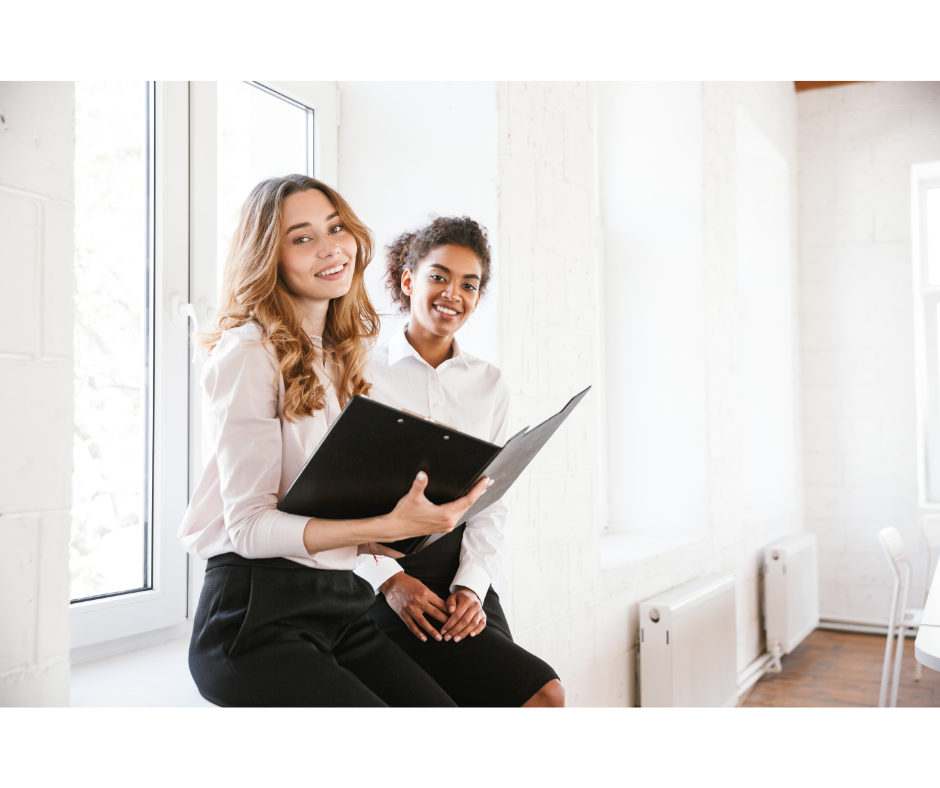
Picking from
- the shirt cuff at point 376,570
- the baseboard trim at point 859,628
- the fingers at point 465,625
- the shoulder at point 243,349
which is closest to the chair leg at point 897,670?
the baseboard trim at point 859,628

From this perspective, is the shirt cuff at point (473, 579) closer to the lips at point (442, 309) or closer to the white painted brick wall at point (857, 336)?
the lips at point (442, 309)

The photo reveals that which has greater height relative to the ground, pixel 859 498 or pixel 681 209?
pixel 681 209

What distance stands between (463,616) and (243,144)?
3.39 feet

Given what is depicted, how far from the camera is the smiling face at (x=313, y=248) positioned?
114cm

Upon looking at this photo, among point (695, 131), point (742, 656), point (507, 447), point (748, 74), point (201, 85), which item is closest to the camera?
point (507, 447)

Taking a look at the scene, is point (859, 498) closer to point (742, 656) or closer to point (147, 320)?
point (742, 656)

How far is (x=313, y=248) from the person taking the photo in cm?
115

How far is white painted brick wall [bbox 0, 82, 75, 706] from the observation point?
34.4 inches

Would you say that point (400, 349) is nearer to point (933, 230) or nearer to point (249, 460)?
point (249, 460)

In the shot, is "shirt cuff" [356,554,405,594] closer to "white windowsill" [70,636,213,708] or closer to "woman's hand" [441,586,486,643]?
"woman's hand" [441,586,486,643]

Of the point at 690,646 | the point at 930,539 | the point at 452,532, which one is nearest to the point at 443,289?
the point at 452,532
